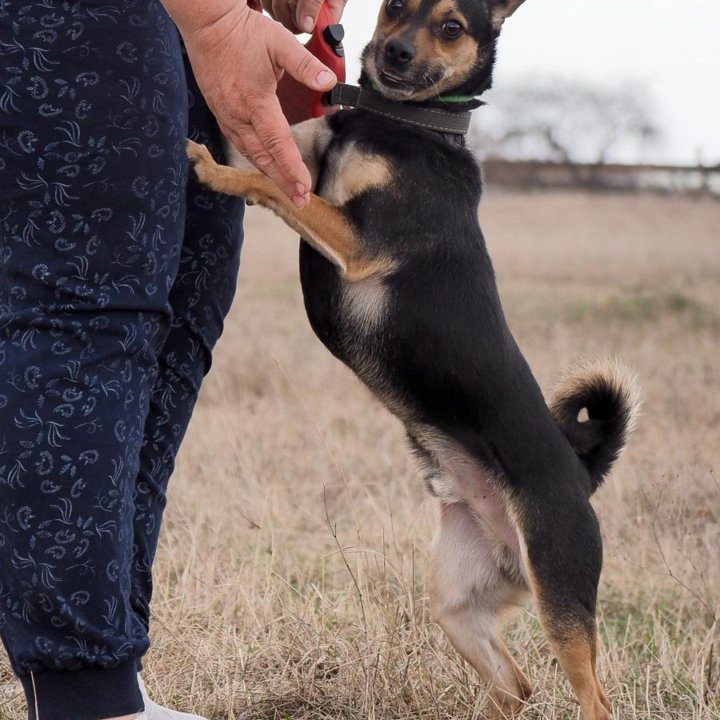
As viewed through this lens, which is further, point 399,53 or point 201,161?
point 399,53

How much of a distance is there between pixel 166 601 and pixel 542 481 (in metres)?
1.17

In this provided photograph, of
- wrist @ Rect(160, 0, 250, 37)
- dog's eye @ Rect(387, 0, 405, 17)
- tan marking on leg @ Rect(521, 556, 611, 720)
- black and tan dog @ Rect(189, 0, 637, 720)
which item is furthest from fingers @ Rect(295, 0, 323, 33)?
tan marking on leg @ Rect(521, 556, 611, 720)

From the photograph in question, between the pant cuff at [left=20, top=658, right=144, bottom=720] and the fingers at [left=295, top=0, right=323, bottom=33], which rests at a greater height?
the fingers at [left=295, top=0, right=323, bottom=33]

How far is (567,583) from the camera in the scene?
270 cm

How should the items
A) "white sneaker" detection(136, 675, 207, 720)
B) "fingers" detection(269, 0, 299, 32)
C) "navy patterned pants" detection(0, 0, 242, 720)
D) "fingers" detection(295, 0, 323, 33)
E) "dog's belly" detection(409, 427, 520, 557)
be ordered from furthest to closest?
1. "dog's belly" detection(409, 427, 520, 557)
2. "fingers" detection(269, 0, 299, 32)
3. "fingers" detection(295, 0, 323, 33)
4. "white sneaker" detection(136, 675, 207, 720)
5. "navy patterned pants" detection(0, 0, 242, 720)

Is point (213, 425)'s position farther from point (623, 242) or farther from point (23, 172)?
point (623, 242)

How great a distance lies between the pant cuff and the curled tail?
4.55 ft

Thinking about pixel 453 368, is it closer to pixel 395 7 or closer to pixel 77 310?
pixel 77 310

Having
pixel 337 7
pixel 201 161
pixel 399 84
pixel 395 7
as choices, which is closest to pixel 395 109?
pixel 399 84

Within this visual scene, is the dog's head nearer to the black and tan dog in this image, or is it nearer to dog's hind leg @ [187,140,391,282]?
the black and tan dog

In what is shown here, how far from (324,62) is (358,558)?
164 centimetres

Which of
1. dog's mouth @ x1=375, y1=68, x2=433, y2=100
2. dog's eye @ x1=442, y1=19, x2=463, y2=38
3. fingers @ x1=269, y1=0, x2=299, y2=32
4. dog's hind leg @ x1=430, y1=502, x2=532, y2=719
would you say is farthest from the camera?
dog's eye @ x1=442, y1=19, x2=463, y2=38

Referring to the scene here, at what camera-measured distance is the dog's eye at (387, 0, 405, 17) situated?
3.20 metres

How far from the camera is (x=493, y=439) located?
269 cm
